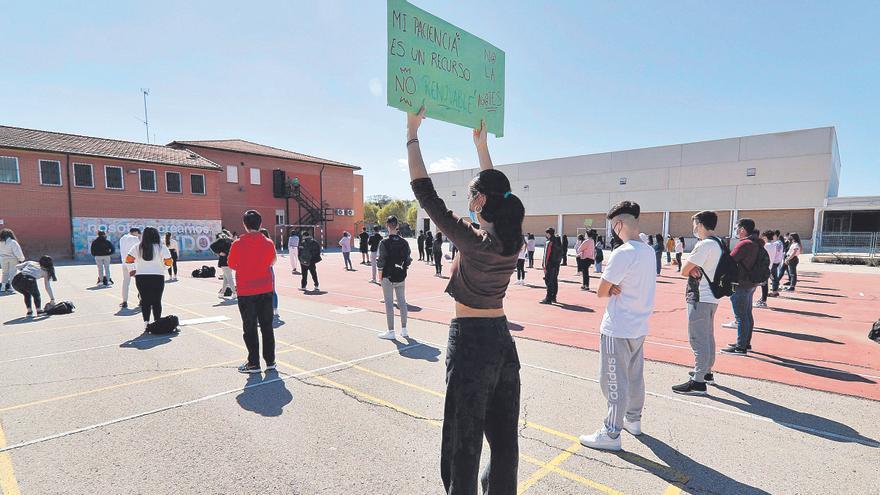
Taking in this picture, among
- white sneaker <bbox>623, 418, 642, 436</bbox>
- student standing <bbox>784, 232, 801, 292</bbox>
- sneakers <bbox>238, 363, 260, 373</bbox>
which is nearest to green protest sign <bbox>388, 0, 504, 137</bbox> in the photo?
white sneaker <bbox>623, 418, 642, 436</bbox>

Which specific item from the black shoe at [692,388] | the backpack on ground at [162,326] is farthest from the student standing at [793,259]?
the backpack on ground at [162,326]

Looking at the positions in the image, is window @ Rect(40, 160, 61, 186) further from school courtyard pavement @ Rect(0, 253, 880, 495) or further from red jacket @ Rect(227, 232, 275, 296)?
red jacket @ Rect(227, 232, 275, 296)

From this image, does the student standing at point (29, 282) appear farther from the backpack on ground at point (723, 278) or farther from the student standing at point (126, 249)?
the backpack on ground at point (723, 278)

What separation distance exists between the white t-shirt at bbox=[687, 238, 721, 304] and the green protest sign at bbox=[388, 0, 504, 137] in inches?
125

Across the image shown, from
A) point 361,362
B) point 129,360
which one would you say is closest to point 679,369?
point 361,362

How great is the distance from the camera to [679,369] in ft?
17.5

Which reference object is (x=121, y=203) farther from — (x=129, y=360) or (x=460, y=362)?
(x=460, y=362)

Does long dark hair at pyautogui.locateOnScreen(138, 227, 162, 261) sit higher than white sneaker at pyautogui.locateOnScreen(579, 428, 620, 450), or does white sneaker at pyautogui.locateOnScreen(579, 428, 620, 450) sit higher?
long dark hair at pyautogui.locateOnScreen(138, 227, 162, 261)

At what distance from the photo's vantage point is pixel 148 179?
91.8 feet

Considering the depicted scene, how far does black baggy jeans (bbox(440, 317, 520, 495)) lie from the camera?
191cm

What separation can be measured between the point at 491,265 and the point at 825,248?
135 ft

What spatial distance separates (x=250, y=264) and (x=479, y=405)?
419 cm

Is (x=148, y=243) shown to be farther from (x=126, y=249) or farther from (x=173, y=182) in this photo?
(x=173, y=182)

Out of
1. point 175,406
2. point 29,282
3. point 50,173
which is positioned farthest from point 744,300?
point 50,173
